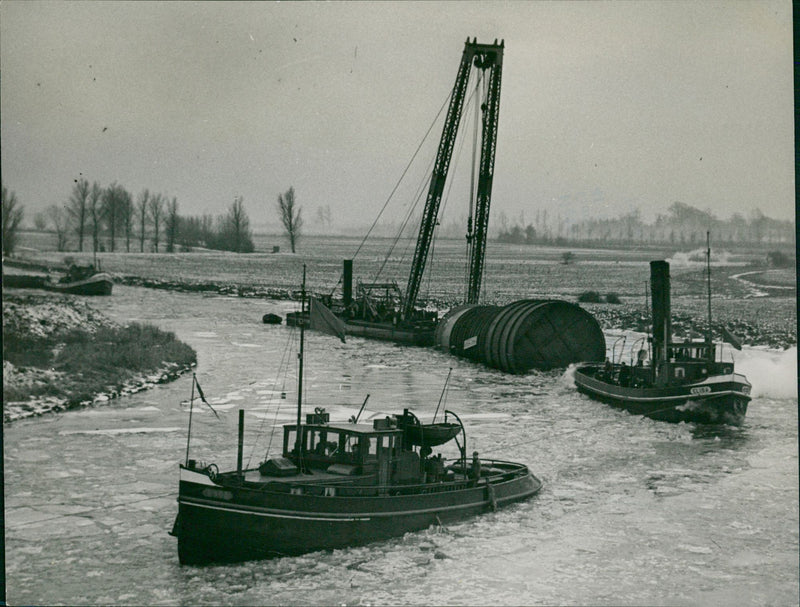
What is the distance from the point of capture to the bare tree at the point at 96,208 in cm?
559

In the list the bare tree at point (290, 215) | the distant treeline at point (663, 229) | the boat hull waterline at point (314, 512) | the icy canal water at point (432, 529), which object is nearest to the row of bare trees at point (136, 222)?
the bare tree at point (290, 215)

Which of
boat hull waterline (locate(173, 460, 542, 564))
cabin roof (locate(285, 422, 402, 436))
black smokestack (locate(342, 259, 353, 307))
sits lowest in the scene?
boat hull waterline (locate(173, 460, 542, 564))

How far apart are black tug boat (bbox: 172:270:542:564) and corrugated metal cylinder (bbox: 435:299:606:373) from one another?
0.48 metres

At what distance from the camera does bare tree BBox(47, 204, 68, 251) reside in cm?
563

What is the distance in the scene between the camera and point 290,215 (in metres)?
5.50

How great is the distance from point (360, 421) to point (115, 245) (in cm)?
199

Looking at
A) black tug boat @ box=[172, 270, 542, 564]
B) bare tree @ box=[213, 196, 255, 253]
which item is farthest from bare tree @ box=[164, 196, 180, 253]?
black tug boat @ box=[172, 270, 542, 564]

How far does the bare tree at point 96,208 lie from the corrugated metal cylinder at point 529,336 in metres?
2.40

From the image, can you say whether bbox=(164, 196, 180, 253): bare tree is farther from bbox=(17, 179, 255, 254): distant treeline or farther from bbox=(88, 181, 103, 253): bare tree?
bbox=(88, 181, 103, 253): bare tree

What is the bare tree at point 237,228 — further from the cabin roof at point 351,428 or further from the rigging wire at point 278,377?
the cabin roof at point 351,428

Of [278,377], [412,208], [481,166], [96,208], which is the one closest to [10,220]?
[96,208]

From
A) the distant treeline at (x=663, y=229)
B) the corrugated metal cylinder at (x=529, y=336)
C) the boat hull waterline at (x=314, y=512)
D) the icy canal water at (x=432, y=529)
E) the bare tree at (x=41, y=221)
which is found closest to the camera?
the icy canal water at (x=432, y=529)

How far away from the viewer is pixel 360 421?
5.42 meters

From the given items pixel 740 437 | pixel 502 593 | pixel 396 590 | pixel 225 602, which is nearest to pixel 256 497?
pixel 225 602
